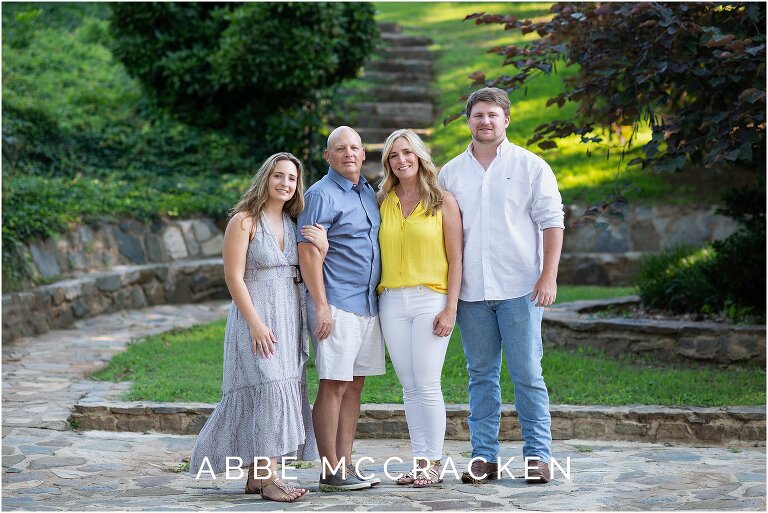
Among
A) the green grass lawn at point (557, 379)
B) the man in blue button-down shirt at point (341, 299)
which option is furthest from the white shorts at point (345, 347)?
the green grass lawn at point (557, 379)

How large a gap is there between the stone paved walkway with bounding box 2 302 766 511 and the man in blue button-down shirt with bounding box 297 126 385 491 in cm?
29

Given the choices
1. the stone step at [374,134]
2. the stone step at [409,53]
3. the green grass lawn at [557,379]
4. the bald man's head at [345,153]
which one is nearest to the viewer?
the bald man's head at [345,153]

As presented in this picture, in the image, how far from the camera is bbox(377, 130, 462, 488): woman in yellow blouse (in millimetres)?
4496

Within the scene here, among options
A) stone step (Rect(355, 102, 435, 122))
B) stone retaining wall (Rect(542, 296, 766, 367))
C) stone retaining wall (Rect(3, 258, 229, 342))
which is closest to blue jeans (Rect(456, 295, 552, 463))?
stone retaining wall (Rect(542, 296, 766, 367))

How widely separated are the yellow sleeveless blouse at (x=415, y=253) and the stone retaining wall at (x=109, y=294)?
193 inches

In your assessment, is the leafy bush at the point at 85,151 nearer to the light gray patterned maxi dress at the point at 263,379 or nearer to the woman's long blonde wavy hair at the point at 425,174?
the light gray patterned maxi dress at the point at 263,379

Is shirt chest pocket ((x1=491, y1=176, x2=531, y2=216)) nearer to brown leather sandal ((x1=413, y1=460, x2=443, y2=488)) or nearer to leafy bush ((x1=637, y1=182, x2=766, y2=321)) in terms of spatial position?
brown leather sandal ((x1=413, y1=460, x2=443, y2=488))

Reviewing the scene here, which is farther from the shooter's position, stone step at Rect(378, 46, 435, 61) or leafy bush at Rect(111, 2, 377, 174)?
stone step at Rect(378, 46, 435, 61)

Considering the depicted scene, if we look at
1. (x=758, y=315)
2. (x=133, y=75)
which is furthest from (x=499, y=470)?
(x=133, y=75)

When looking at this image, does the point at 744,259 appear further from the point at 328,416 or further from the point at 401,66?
the point at 401,66

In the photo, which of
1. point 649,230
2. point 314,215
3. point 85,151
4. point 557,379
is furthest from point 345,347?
point 85,151

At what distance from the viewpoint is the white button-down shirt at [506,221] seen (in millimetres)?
4566

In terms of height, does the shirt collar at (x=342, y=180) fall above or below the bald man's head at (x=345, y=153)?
below

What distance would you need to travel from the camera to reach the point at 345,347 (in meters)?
4.46
